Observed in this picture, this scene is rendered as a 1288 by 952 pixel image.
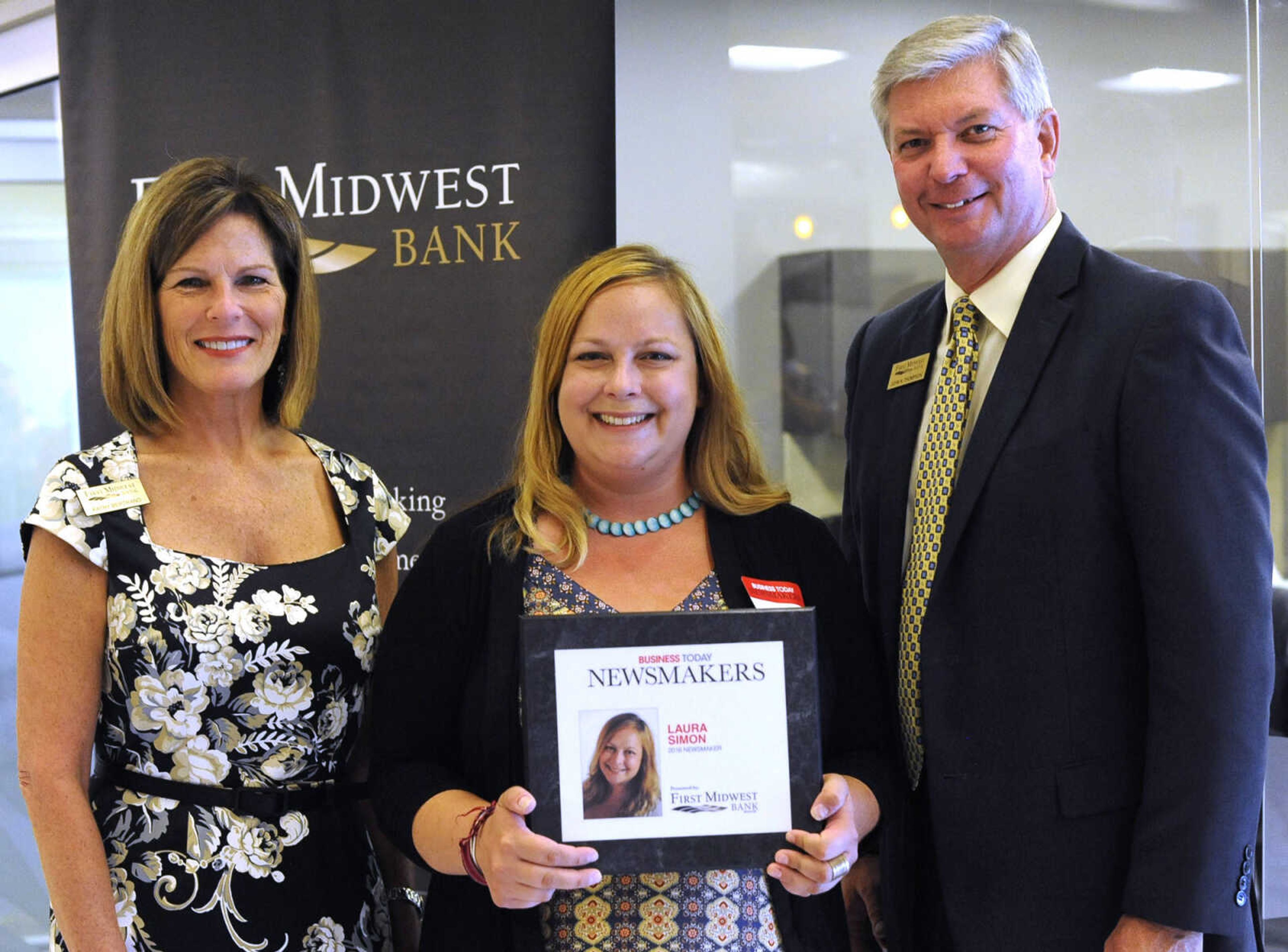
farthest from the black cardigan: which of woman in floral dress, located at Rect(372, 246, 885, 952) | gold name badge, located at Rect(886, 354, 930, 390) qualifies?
gold name badge, located at Rect(886, 354, 930, 390)

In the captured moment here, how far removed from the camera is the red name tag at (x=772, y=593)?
6.31 feet

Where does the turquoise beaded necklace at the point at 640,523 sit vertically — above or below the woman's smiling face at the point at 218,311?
below

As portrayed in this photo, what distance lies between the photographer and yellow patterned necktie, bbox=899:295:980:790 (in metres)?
2.06

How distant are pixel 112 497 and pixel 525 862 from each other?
89 centimetres

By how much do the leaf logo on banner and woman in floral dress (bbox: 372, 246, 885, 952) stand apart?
68.3 inches

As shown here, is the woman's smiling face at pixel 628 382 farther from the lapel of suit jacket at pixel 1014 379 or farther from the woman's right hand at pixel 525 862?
the woman's right hand at pixel 525 862

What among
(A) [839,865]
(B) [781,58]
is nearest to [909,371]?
(A) [839,865]

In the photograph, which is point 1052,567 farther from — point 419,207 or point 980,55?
point 419,207

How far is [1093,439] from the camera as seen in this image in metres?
1.88

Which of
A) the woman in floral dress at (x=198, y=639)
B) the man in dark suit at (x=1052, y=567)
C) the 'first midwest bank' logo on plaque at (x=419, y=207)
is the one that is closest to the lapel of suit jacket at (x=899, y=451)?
the man in dark suit at (x=1052, y=567)

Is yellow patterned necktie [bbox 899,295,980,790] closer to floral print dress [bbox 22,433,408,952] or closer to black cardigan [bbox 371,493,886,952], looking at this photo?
black cardigan [bbox 371,493,886,952]

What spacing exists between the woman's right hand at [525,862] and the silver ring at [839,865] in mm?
324

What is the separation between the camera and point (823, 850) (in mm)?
1677

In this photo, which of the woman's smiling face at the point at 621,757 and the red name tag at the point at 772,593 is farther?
the red name tag at the point at 772,593
